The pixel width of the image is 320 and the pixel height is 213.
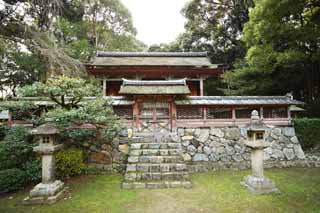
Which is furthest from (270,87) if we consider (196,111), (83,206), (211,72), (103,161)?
(83,206)

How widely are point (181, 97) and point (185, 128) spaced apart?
1.50 meters

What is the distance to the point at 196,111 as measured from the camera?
9.60 metres

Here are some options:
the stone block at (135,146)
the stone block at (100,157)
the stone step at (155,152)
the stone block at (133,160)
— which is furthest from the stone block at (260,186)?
the stone block at (100,157)

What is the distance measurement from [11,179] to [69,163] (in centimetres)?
171

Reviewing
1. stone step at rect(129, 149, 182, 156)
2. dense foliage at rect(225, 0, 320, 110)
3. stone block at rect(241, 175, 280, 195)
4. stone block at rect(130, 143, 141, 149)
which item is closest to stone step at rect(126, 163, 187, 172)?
stone step at rect(129, 149, 182, 156)

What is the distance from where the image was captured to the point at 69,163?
721cm

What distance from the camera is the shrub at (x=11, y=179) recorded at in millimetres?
5922

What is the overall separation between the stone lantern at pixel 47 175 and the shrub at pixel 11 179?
1099mm

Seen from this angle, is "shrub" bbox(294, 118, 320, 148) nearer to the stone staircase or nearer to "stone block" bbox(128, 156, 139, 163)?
the stone staircase

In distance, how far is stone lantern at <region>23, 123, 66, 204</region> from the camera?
5332mm

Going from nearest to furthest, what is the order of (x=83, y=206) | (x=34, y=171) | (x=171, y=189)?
1. (x=83, y=206)
2. (x=171, y=189)
3. (x=34, y=171)

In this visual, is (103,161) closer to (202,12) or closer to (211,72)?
(211,72)

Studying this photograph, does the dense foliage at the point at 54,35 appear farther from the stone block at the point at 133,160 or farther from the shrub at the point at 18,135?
the stone block at the point at 133,160

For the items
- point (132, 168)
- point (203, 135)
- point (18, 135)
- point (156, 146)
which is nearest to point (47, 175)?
point (18, 135)
